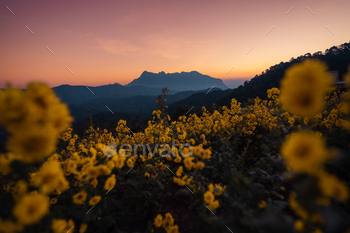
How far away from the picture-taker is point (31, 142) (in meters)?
1.48

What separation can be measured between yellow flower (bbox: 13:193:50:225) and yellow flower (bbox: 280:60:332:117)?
2.79 meters

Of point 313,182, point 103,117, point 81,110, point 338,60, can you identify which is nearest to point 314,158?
point 313,182

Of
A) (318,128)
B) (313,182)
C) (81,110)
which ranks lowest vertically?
(81,110)

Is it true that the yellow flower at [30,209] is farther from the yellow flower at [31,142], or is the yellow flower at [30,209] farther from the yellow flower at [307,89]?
the yellow flower at [307,89]

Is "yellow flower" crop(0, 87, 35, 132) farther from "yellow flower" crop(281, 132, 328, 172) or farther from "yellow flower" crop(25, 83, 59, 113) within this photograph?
"yellow flower" crop(281, 132, 328, 172)

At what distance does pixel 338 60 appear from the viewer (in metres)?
46.8

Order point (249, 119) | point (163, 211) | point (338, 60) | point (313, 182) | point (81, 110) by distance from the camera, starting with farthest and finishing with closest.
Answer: point (81, 110) → point (338, 60) → point (249, 119) → point (163, 211) → point (313, 182)

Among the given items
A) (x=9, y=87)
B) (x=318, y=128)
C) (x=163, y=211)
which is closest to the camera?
(x=9, y=87)

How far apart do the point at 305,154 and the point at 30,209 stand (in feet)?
9.49

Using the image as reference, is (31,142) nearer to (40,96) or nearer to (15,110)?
(15,110)

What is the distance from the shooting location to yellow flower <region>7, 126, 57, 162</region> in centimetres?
140

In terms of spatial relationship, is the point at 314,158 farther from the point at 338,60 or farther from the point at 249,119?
the point at 338,60

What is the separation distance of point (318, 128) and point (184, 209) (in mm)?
5195

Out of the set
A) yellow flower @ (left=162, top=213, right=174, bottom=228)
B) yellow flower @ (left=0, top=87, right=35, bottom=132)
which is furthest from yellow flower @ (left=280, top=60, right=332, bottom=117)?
yellow flower @ (left=0, top=87, right=35, bottom=132)
